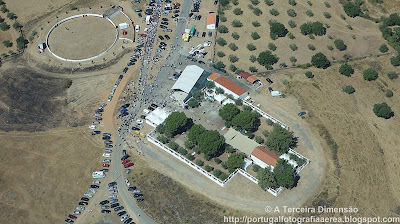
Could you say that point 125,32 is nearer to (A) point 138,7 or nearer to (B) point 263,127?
(A) point 138,7

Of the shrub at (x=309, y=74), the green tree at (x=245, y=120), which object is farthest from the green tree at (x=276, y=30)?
the green tree at (x=245, y=120)

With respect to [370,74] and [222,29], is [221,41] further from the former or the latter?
[370,74]

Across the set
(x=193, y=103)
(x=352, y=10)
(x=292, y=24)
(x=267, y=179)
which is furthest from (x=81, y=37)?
(x=352, y=10)

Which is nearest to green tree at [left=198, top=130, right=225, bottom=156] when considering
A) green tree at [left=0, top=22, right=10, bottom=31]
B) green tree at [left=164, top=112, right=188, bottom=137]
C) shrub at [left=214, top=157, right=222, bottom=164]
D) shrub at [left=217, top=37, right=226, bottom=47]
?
shrub at [left=214, top=157, right=222, bottom=164]

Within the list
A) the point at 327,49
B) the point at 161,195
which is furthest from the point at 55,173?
the point at 327,49

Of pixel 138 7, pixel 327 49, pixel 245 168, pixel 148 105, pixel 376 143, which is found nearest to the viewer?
pixel 245 168

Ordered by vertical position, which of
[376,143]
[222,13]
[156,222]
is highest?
[222,13]

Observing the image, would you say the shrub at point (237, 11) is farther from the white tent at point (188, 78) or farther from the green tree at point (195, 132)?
the green tree at point (195, 132)
